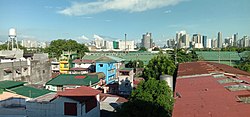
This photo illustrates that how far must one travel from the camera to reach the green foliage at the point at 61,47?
166 feet

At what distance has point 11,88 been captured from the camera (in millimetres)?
16891

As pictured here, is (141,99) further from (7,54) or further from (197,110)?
(7,54)

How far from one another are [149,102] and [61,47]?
142 ft

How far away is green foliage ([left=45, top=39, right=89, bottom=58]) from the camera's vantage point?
166ft

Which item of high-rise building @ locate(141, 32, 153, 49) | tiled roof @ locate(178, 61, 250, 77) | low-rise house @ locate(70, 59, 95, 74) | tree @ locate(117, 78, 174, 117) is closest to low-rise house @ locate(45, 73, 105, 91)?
low-rise house @ locate(70, 59, 95, 74)

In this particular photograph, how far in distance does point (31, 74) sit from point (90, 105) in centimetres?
1421

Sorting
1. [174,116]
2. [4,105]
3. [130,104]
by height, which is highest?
[174,116]

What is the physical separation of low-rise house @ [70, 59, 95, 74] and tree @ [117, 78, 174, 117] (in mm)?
18707

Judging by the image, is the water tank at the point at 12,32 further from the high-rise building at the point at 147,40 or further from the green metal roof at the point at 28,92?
the high-rise building at the point at 147,40

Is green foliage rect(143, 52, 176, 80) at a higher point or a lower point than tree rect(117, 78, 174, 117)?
higher

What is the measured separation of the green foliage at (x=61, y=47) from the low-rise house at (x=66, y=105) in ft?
124

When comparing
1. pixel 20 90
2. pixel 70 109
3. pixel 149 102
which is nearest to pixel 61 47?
pixel 20 90

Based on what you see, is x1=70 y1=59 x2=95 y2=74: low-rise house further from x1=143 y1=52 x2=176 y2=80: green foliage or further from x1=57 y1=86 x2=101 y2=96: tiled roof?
x1=57 y1=86 x2=101 y2=96: tiled roof

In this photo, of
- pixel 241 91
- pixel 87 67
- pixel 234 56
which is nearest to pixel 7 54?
pixel 87 67
